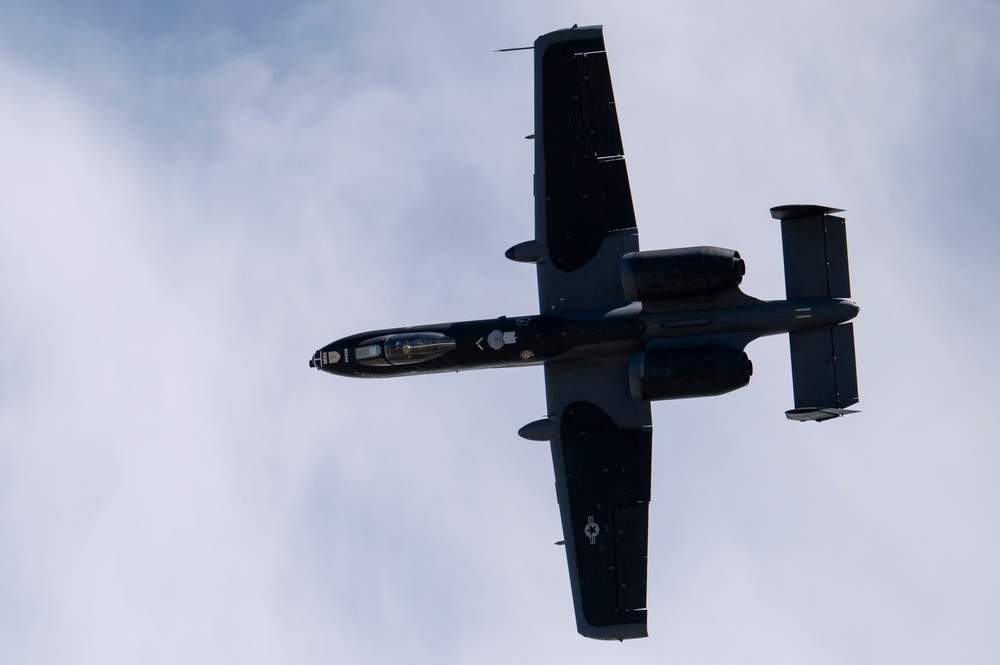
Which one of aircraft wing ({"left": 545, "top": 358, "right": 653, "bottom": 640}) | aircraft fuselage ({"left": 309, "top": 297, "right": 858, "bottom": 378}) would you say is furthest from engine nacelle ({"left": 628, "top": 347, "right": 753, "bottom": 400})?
aircraft wing ({"left": 545, "top": 358, "right": 653, "bottom": 640})

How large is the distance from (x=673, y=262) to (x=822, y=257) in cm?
416

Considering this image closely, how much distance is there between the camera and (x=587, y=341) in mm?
30594

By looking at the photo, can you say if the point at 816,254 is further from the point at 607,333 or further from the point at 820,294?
the point at 607,333

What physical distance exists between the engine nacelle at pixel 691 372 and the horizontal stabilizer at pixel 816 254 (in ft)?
8.61

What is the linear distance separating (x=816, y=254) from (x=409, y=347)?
459 inches

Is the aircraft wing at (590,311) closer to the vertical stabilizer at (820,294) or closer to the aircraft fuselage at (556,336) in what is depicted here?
the aircraft fuselage at (556,336)

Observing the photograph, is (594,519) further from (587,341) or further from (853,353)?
(853,353)

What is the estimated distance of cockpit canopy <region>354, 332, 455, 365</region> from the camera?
31.1 meters

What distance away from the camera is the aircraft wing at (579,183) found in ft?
103

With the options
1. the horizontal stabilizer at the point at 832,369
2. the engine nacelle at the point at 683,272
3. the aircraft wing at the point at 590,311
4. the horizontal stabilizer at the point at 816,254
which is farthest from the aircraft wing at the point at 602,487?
the horizontal stabilizer at the point at 816,254

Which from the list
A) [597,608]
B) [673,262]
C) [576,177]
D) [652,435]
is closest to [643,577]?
[597,608]

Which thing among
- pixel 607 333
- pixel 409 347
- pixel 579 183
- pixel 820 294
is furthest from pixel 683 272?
pixel 409 347

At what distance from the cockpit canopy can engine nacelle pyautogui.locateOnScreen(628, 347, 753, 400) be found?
5.60 m

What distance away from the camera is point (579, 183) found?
31.5 metres
